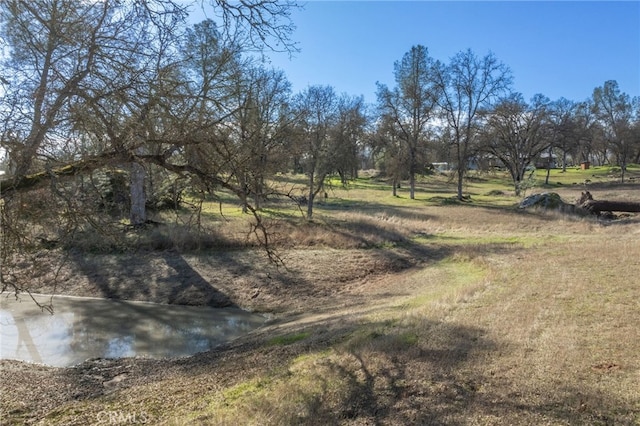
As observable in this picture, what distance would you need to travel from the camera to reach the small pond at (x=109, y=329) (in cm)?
1091

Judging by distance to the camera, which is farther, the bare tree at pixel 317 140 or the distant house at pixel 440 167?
the distant house at pixel 440 167

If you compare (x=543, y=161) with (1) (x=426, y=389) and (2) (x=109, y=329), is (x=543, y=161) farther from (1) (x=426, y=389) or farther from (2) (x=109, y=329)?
(1) (x=426, y=389)

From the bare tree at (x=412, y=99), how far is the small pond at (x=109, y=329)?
32.6 m

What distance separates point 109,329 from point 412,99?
35.7m

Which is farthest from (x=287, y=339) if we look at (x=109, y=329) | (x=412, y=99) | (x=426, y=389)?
(x=412, y=99)

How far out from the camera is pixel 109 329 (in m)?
12.8

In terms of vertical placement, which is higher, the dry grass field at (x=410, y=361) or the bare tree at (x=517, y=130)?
the bare tree at (x=517, y=130)

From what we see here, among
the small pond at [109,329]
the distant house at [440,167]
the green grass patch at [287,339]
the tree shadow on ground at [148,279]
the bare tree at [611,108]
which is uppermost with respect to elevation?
the bare tree at [611,108]

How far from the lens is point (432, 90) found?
41.7 metres

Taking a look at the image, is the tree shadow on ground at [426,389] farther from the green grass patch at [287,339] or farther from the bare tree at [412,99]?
the bare tree at [412,99]

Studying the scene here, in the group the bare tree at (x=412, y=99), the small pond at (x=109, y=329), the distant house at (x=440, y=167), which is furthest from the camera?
the distant house at (x=440, y=167)

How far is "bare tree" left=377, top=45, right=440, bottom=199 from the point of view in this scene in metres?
42.2

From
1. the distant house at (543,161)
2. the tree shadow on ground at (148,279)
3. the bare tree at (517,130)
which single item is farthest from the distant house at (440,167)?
the tree shadow on ground at (148,279)

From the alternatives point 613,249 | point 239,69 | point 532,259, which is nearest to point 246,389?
point 239,69
